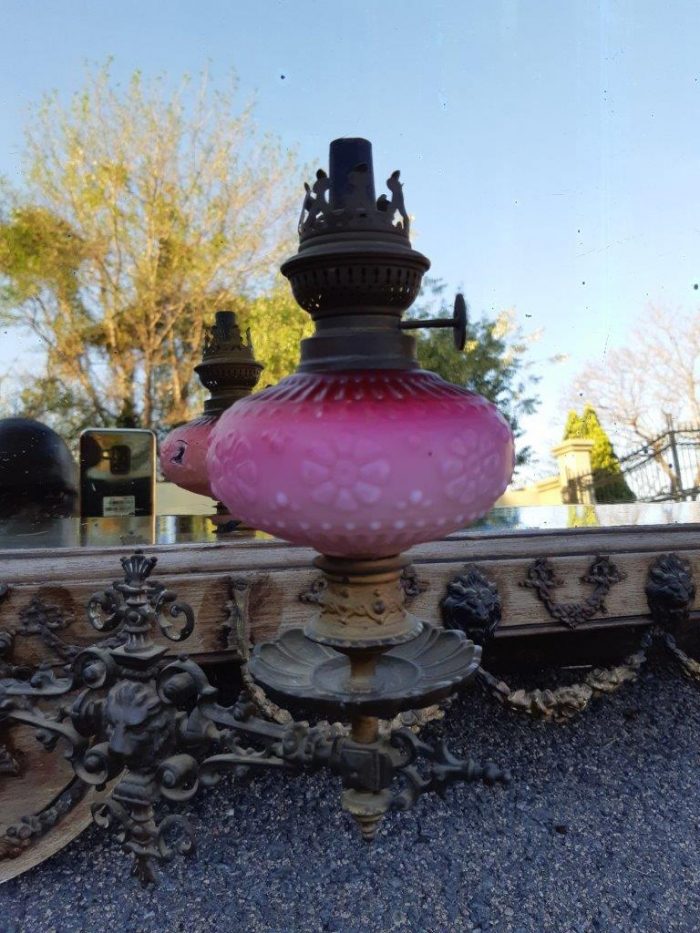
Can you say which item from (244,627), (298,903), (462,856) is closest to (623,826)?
(462,856)

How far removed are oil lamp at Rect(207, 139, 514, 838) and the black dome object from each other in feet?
4.01

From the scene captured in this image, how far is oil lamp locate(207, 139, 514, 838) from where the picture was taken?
42 cm

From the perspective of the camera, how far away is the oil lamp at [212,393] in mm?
1175

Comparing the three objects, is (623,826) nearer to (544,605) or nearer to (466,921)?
(466,921)

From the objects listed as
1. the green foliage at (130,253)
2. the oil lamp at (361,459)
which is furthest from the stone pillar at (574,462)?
the oil lamp at (361,459)

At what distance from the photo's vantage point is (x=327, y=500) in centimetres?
42

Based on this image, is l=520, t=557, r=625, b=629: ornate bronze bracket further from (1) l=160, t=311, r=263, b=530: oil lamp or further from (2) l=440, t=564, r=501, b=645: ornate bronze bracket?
(1) l=160, t=311, r=263, b=530: oil lamp

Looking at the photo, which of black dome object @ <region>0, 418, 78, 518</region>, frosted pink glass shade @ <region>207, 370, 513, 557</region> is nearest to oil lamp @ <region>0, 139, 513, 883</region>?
frosted pink glass shade @ <region>207, 370, 513, 557</region>

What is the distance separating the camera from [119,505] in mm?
1933

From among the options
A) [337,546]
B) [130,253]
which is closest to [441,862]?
[337,546]

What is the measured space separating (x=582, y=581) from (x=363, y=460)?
71 cm

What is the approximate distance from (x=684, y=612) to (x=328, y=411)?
803 millimetres

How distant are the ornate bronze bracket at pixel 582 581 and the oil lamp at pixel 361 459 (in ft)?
1.55

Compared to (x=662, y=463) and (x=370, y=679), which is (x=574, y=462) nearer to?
(x=662, y=463)
